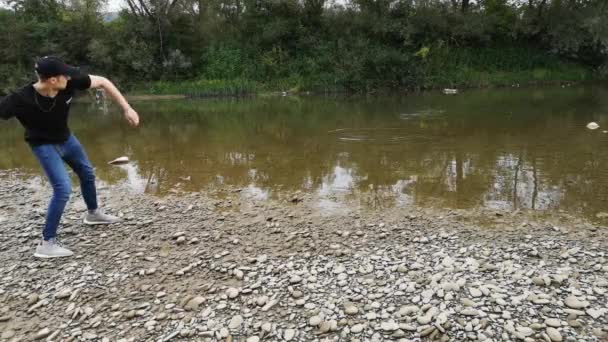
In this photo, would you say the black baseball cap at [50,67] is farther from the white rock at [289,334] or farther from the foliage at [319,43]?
the foliage at [319,43]

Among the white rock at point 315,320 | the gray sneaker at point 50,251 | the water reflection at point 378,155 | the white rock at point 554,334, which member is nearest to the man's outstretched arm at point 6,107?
the gray sneaker at point 50,251

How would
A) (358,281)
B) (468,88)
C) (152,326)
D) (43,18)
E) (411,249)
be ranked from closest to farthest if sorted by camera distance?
(152,326) < (358,281) < (411,249) < (468,88) < (43,18)

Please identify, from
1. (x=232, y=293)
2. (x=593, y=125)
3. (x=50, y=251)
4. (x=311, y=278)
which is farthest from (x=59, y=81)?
(x=593, y=125)

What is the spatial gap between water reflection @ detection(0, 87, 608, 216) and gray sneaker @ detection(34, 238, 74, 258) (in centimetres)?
287

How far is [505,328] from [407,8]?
3207cm

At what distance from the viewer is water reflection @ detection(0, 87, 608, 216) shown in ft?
23.7

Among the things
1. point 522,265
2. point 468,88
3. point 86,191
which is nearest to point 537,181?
point 522,265

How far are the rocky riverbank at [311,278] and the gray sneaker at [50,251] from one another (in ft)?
0.39

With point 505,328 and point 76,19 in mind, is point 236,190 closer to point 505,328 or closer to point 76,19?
point 505,328

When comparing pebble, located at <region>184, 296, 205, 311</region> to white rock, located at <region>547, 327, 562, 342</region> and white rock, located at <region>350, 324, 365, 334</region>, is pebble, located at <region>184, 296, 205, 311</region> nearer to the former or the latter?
white rock, located at <region>350, 324, 365, 334</region>

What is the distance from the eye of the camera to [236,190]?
786 centimetres

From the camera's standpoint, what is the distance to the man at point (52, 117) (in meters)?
4.76

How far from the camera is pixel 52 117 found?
5.04 m

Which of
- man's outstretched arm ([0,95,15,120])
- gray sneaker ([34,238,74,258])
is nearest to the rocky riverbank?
gray sneaker ([34,238,74,258])
